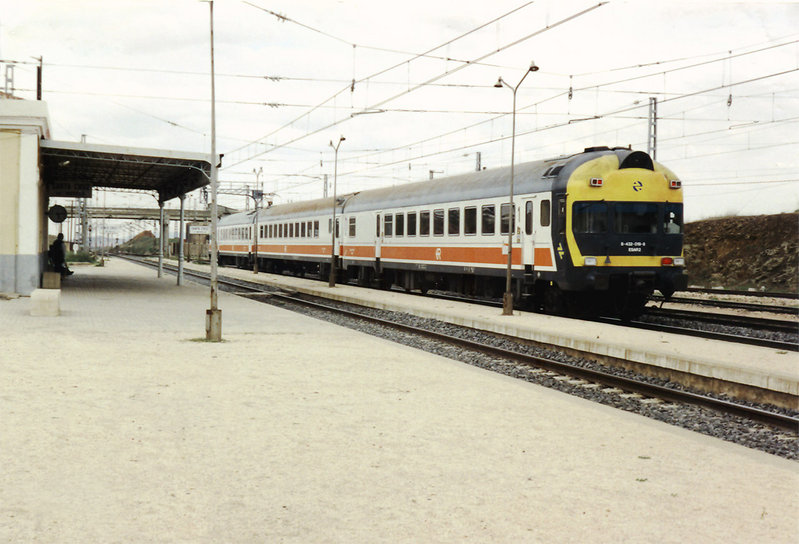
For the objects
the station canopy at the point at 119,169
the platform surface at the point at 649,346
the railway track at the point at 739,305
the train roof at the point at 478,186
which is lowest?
the platform surface at the point at 649,346

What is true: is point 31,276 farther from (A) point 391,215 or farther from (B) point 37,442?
(B) point 37,442

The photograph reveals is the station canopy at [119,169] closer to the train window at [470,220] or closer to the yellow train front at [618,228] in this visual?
the train window at [470,220]

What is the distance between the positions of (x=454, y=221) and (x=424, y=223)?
7.20ft

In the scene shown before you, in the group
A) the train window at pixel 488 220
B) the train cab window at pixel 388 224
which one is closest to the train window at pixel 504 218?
the train window at pixel 488 220

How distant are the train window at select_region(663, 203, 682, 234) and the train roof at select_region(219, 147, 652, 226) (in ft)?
3.87

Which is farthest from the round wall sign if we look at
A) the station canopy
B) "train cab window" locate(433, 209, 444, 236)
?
"train cab window" locate(433, 209, 444, 236)

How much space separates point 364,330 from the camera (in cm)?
1741

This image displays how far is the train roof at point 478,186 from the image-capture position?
18.0m

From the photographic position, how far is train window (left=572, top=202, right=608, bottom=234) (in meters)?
17.5

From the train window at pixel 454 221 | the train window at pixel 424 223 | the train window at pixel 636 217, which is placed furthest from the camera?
the train window at pixel 424 223

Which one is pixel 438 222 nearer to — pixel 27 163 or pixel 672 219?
pixel 672 219

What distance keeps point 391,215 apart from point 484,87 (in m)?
7.28

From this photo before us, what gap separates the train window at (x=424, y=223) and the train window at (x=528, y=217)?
5970mm

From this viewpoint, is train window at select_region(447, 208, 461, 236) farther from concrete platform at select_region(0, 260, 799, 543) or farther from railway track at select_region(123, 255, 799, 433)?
concrete platform at select_region(0, 260, 799, 543)
